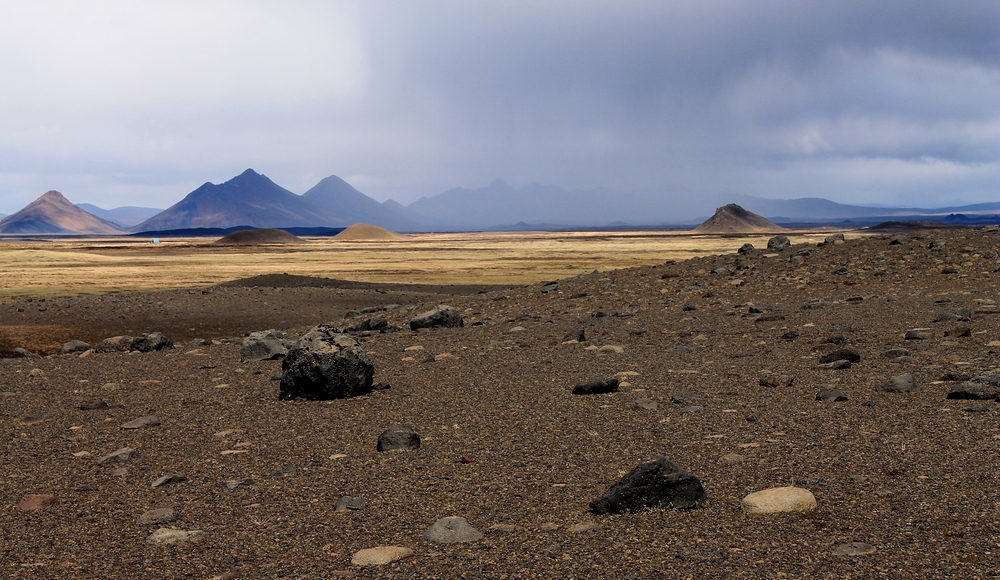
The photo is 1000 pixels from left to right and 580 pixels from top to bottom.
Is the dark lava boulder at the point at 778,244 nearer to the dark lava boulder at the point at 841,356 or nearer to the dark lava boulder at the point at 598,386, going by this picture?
the dark lava boulder at the point at 841,356

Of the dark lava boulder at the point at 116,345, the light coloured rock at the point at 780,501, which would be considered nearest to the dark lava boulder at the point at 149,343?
the dark lava boulder at the point at 116,345

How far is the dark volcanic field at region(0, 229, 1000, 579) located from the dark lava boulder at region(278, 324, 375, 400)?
0.85 ft

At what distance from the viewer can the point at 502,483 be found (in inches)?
295

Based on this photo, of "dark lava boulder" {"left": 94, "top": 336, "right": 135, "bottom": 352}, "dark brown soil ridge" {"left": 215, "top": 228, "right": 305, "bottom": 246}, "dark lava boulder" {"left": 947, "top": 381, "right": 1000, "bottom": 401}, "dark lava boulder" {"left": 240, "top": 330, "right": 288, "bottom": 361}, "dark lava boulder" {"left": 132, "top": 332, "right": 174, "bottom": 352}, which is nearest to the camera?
"dark lava boulder" {"left": 947, "top": 381, "right": 1000, "bottom": 401}

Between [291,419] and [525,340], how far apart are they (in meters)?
7.37

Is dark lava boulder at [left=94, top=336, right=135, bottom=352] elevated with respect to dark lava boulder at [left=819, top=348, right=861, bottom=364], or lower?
lower

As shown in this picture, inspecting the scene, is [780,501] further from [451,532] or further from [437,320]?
[437,320]

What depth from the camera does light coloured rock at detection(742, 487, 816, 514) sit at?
627cm

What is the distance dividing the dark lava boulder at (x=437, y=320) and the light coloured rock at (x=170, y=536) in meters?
14.2

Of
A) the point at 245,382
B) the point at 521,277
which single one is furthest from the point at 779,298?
the point at 521,277

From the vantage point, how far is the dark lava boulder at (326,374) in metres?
11.8

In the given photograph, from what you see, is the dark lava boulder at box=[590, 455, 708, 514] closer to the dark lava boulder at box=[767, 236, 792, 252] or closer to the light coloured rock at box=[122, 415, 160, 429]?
the light coloured rock at box=[122, 415, 160, 429]

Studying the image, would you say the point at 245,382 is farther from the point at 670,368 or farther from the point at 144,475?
the point at 670,368

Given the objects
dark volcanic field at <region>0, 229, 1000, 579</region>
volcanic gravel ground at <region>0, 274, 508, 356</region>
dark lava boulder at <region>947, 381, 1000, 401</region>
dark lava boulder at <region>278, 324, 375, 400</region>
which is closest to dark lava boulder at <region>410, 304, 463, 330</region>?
dark volcanic field at <region>0, 229, 1000, 579</region>
